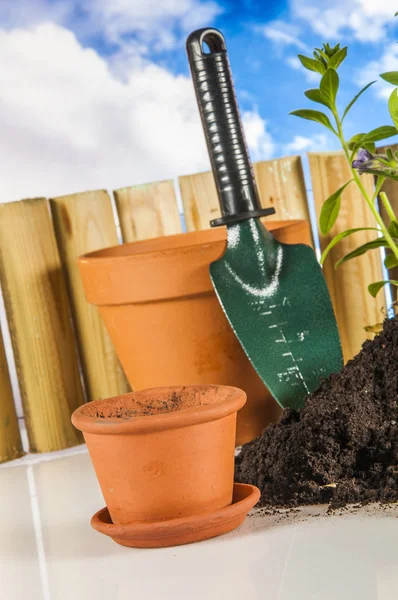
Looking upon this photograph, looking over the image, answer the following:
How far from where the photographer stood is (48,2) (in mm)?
3367

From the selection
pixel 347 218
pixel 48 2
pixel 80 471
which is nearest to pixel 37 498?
pixel 80 471

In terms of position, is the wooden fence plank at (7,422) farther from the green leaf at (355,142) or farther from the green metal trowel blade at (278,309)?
the green leaf at (355,142)

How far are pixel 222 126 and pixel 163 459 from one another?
0.78 metres

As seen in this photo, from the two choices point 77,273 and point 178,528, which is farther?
point 77,273

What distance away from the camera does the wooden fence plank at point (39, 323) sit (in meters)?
1.88

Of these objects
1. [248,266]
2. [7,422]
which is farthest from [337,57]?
[7,422]

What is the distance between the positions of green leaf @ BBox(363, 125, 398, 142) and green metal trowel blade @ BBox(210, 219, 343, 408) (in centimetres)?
31

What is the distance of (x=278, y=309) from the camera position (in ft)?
5.12

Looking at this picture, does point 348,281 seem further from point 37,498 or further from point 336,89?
point 37,498

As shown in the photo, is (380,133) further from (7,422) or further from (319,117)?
(7,422)

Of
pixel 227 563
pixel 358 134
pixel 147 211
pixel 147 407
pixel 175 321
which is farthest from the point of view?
pixel 147 211

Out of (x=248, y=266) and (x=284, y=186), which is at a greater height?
(x=284, y=186)

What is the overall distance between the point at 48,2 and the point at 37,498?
8.26ft

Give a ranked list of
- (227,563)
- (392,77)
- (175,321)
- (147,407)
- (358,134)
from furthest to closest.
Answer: (175,321) → (358,134) → (392,77) → (147,407) → (227,563)
